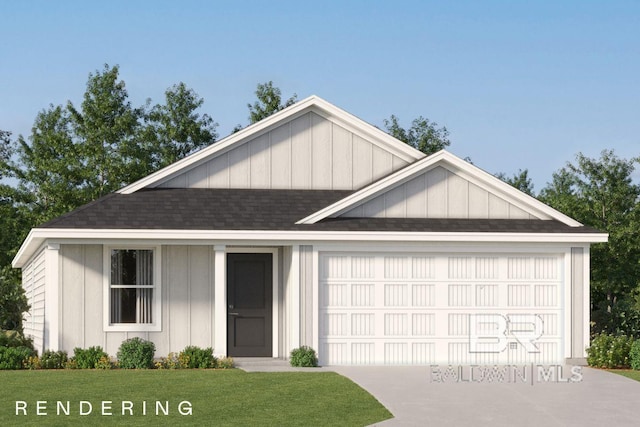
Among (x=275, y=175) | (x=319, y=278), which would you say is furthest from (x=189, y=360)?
(x=275, y=175)

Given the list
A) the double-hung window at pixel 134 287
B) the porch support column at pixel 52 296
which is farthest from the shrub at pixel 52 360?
the double-hung window at pixel 134 287

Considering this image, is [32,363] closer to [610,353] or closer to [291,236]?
[291,236]

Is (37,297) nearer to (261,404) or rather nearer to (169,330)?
(169,330)

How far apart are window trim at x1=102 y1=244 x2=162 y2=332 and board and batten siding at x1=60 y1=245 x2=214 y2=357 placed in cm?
9

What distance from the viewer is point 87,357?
2166cm

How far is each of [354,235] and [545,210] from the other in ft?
14.8

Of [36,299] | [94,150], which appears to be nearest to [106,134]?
[94,150]

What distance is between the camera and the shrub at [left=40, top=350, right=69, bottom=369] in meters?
21.7

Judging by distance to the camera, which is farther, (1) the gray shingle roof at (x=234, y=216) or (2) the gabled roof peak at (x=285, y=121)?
(2) the gabled roof peak at (x=285, y=121)

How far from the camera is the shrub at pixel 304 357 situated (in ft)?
71.3

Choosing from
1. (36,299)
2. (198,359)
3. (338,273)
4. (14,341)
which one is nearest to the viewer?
(198,359)

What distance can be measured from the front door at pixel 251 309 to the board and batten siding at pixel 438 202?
263cm

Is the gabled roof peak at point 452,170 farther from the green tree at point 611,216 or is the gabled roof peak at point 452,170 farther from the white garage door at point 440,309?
the green tree at point 611,216

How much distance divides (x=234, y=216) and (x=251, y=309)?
230 centimetres
